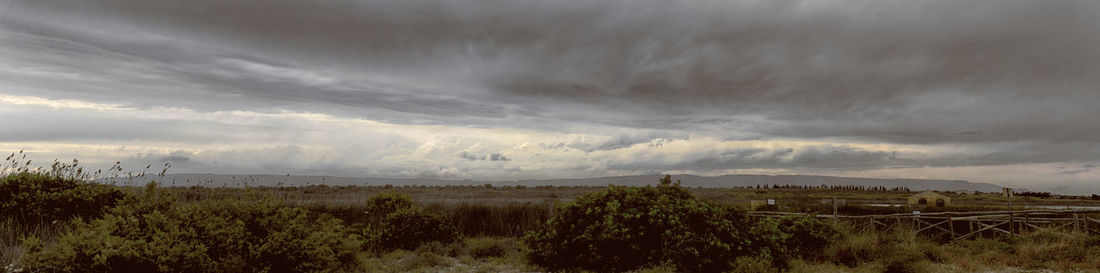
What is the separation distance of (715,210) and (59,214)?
13183mm

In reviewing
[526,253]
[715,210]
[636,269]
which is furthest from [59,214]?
[715,210]

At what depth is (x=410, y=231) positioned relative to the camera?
16141mm

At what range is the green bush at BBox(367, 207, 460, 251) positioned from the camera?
16.0 m

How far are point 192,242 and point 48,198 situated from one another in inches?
210

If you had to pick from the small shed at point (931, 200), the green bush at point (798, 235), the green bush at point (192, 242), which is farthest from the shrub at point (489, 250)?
the small shed at point (931, 200)

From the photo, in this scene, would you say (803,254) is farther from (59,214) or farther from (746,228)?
(59,214)

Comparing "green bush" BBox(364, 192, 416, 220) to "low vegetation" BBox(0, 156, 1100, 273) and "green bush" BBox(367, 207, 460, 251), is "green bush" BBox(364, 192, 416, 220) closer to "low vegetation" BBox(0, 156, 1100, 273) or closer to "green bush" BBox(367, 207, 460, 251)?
"low vegetation" BBox(0, 156, 1100, 273)

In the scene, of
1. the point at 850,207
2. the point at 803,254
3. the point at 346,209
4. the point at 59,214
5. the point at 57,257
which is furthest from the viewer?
the point at 850,207

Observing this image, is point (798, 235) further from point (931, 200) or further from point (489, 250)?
point (931, 200)

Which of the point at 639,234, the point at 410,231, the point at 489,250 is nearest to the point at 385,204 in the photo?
the point at 410,231

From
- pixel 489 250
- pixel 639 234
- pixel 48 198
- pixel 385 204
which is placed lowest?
pixel 489 250

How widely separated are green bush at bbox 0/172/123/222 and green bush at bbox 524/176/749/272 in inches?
348

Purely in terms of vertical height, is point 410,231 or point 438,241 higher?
point 410,231

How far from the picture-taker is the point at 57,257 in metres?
7.14
